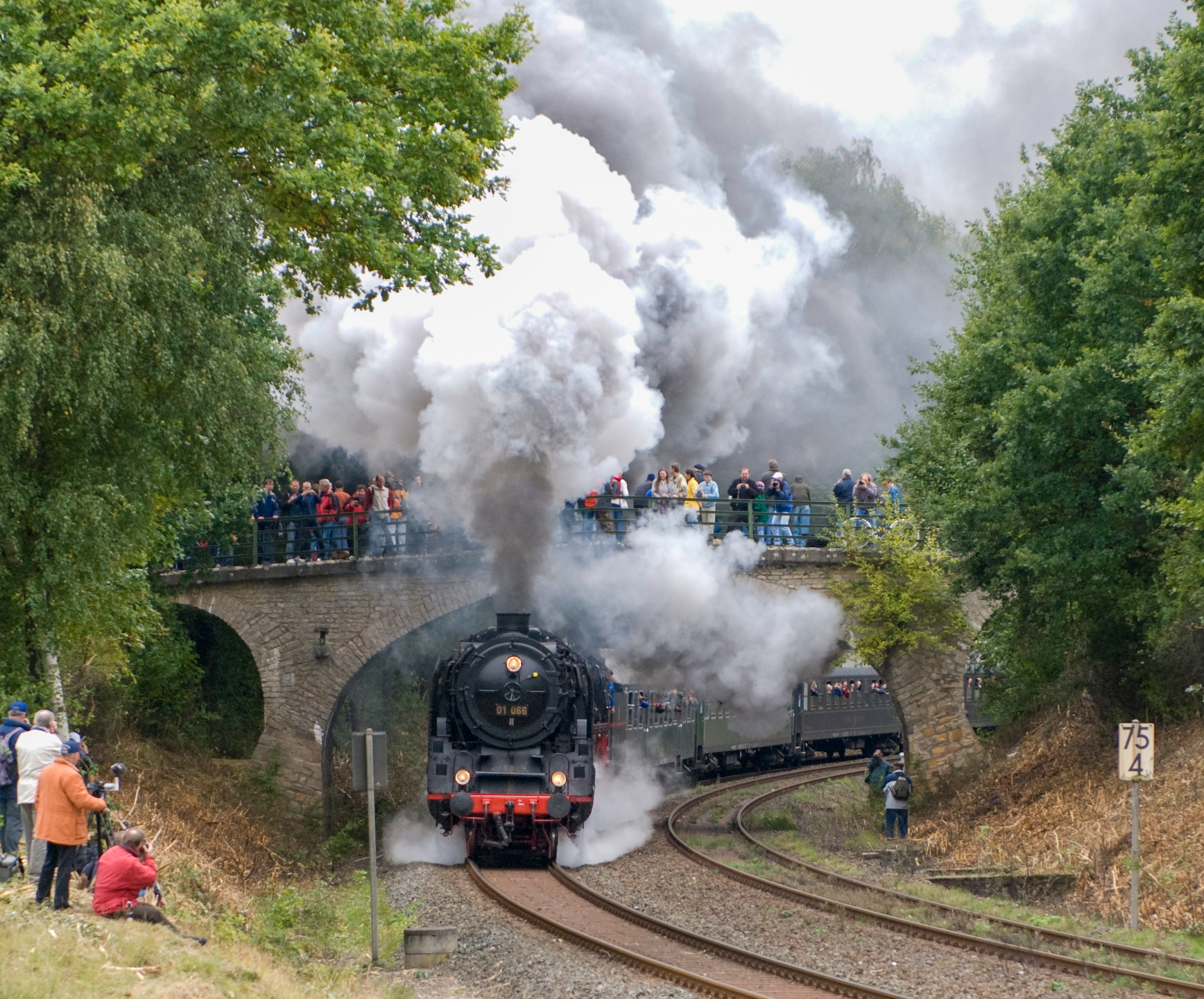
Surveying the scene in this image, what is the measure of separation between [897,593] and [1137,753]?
9.48m

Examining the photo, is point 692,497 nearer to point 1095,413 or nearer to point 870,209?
point 1095,413

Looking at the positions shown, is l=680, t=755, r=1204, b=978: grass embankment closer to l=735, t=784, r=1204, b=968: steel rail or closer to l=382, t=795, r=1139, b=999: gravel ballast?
l=735, t=784, r=1204, b=968: steel rail

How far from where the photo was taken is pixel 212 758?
24156 millimetres

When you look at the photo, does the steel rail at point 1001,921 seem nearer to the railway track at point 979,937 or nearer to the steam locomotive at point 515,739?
the railway track at point 979,937

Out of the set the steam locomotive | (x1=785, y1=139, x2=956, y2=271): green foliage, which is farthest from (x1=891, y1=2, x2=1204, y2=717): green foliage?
(x1=785, y1=139, x2=956, y2=271): green foliage

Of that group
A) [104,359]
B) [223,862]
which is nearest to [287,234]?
[104,359]

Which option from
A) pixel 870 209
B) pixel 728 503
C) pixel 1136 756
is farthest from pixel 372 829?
pixel 870 209

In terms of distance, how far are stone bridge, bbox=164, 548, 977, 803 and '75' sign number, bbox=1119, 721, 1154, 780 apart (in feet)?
32.3

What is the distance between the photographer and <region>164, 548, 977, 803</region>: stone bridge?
74.9 feet

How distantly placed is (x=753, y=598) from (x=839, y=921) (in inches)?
374

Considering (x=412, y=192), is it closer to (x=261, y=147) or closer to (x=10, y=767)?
(x=261, y=147)

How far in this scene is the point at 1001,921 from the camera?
12578 millimetres

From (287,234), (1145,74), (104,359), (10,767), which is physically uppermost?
(1145,74)

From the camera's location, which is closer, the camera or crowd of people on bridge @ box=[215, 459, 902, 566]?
the camera
